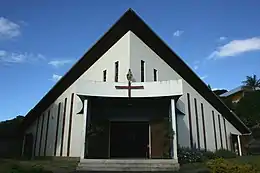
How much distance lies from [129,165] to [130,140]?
5855 mm

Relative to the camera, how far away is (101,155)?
1389 cm

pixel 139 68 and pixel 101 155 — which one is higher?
pixel 139 68

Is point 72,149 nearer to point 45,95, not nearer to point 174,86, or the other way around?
point 45,95

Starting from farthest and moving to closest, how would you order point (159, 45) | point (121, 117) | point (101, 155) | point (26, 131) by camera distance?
point (26, 131)
point (159, 45)
point (121, 117)
point (101, 155)

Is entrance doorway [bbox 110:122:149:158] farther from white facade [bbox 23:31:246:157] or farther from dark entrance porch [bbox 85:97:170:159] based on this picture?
white facade [bbox 23:31:246:157]

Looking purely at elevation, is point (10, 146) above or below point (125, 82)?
below

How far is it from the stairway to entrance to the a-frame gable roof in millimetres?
7499

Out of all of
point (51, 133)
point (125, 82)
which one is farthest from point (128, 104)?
point (51, 133)

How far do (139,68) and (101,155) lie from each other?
539cm

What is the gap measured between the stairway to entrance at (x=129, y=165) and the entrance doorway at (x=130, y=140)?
193 inches

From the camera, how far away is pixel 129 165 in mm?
10680

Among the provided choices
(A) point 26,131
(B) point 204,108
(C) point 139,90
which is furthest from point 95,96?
(A) point 26,131

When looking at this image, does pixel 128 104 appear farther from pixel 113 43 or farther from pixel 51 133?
pixel 51 133

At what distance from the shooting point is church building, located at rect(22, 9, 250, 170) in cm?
1357
